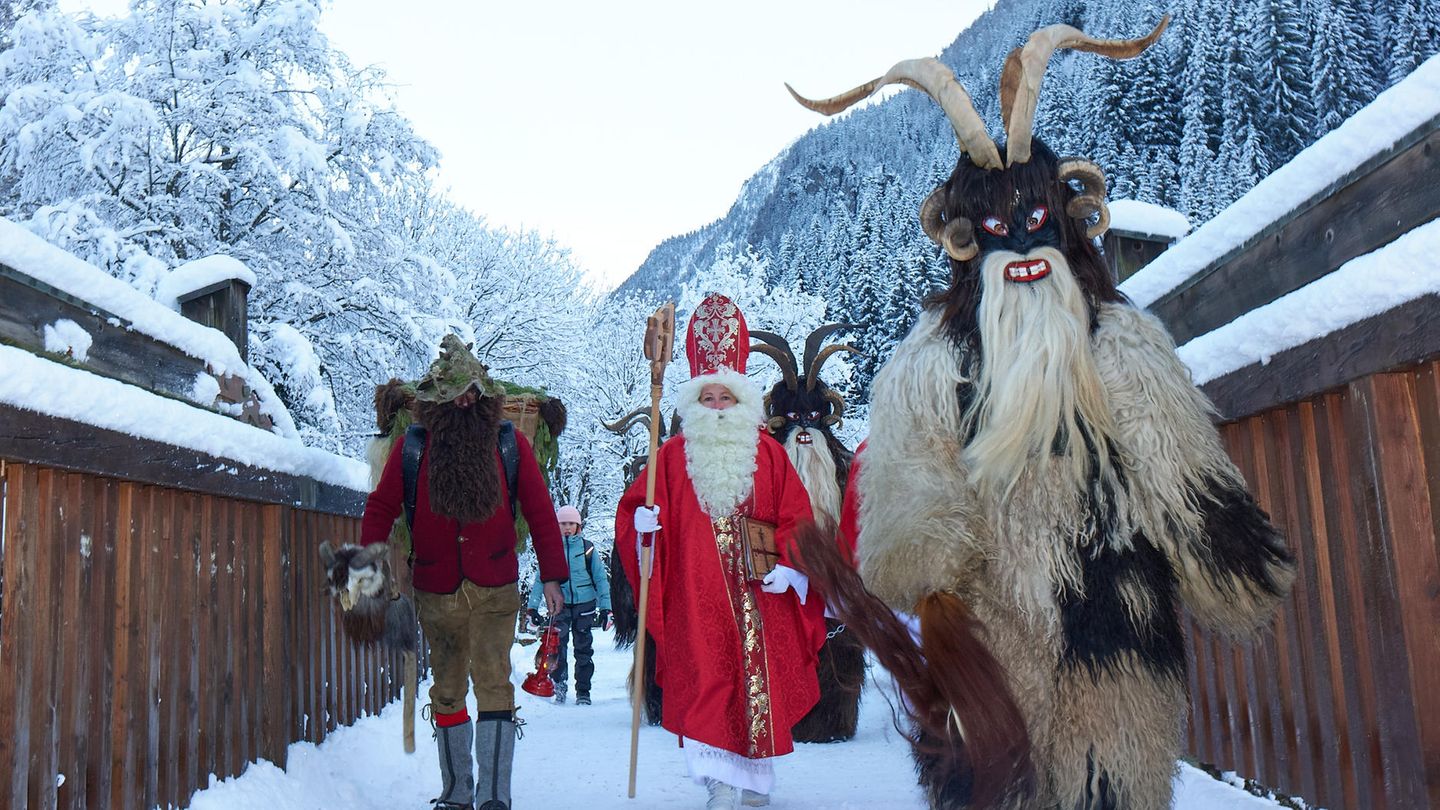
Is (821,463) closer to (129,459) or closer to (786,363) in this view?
(786,363)

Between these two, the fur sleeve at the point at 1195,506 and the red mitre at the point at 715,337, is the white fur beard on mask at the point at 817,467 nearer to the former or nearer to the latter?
the red mitre at the point at 715,337

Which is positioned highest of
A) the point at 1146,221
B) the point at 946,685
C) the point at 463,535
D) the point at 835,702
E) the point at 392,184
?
the point at 392,184

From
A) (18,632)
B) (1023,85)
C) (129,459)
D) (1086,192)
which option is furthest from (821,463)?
(18,632)

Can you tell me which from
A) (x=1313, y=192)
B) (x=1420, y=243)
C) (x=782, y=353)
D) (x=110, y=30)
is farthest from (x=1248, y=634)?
(x=110, y=30)

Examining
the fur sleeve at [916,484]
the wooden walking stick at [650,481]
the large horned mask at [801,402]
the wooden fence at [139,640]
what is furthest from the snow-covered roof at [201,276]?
the fur sleeve at [916,484]

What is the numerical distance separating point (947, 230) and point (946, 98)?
1.35ft

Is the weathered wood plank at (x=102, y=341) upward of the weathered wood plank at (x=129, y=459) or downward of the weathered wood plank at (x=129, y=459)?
upward

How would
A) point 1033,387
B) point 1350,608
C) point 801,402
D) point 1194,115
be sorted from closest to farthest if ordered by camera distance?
point 1033,387, point 1350,608, point 801,402, point 1194,115

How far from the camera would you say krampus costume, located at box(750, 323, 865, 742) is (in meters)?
7.42

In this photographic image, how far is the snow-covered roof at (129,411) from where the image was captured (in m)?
3.04

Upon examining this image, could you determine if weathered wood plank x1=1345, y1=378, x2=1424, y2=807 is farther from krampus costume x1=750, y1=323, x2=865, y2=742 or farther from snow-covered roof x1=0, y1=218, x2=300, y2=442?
krampus costume x1=750, y1=323, x2=865, y2=742

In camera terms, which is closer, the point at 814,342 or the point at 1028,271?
the point at 1028,271

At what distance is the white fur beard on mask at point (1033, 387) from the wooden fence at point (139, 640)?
2.53 m

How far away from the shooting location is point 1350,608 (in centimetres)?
359
